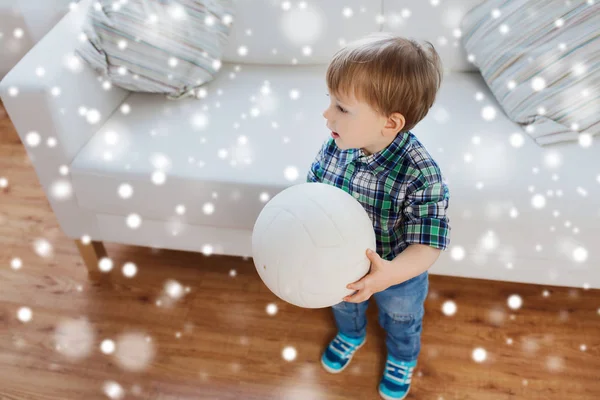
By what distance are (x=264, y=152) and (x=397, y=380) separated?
2.26ft

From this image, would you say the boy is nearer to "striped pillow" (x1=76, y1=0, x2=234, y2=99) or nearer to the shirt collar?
the shirt collar

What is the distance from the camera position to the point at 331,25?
1.70 m

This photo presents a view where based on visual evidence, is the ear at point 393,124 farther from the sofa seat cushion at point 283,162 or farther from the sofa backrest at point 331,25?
the sofa backrest at point 331,25

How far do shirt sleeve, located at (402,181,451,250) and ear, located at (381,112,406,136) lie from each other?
11 centimetres

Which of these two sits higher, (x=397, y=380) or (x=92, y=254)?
(x=397, y=380)

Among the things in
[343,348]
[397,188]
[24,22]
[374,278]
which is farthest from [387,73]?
[24,22]

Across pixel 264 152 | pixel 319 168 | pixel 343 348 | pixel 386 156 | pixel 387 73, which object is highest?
pixel 387 73

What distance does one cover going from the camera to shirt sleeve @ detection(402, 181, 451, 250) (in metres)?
1.04

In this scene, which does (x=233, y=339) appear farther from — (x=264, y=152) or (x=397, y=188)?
(x=397, y=188)

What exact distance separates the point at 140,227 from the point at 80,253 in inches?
12.2

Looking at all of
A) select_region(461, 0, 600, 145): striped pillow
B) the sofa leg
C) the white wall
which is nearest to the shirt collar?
select_region(461, 0, 600, 145): striped pillow

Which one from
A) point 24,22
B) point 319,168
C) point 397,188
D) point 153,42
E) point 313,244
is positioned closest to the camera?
point 313,244

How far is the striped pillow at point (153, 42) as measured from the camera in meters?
1.57

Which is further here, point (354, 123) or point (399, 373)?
point (399, 373)
